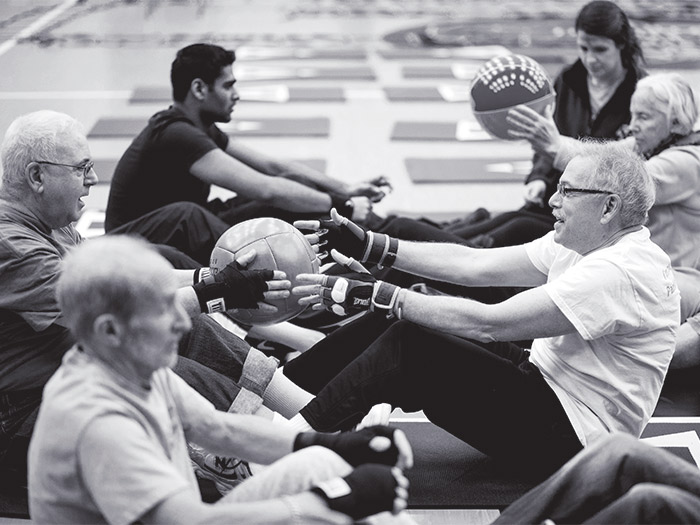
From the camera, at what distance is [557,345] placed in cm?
336

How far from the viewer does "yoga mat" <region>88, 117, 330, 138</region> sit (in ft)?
27.6

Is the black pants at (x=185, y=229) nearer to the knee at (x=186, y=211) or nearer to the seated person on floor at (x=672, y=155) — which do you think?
the knee at (x=186, y=211)

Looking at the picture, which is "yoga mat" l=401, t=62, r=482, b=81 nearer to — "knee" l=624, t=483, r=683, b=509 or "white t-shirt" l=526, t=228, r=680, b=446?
"white t-shirt" l=526, t=228, r=680, b=446

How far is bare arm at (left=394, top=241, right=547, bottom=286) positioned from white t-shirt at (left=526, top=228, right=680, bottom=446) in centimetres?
52

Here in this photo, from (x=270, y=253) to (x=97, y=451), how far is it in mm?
1780

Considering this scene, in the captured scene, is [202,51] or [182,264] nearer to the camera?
[182,264]

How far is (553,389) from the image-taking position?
10.9 feet

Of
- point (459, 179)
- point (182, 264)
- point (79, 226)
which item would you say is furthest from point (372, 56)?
point (182, 264)

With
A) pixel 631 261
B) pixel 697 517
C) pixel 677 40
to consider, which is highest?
pixel 631 261

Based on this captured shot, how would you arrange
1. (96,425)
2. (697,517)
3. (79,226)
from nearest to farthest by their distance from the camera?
1. (96,425)
2. (697,517)
3. (79,226)

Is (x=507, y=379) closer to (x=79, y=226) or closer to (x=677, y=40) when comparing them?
(x=79, y=226)

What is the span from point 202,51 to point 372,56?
714 centimetres

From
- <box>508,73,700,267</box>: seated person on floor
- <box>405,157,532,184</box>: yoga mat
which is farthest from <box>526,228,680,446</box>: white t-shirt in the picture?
<box>405,157,532,184</box>: yoga mat

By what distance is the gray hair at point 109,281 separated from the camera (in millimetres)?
2047
